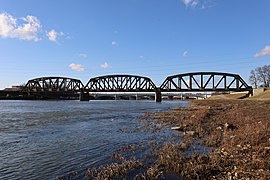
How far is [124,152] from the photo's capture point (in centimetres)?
1536

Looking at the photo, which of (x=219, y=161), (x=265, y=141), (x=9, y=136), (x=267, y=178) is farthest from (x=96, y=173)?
(x=9, y=136)

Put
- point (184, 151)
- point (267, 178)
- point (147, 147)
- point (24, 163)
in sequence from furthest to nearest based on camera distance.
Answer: point (147, 147) → point (184, 151) → point (24, 163) → point (267, 178)

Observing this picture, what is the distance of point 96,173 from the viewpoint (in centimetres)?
1116

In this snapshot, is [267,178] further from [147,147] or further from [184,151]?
[147,147]

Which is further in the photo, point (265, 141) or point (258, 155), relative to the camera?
point (265, 141)

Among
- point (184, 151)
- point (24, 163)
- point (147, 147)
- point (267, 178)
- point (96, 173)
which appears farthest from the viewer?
point (147, 147)

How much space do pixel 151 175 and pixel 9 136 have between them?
15987 mm

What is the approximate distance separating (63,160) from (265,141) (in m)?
11.1

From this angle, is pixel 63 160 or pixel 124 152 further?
pixel 124 152

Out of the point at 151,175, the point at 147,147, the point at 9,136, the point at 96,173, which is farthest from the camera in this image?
the point at 9,136

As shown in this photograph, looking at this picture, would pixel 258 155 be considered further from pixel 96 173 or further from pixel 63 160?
pixel 63 160

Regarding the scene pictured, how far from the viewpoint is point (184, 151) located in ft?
48.0

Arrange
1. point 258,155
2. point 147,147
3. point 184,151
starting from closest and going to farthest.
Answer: point 258,155 < point 184,151 < point 147,147

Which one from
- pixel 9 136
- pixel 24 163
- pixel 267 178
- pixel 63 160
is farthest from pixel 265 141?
pixel 9 136
